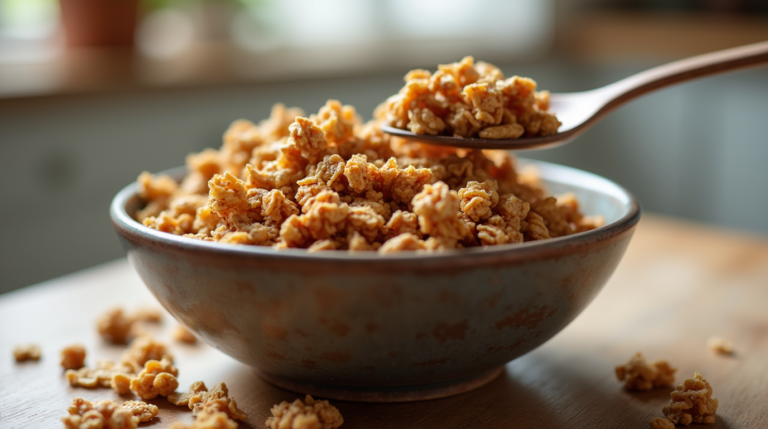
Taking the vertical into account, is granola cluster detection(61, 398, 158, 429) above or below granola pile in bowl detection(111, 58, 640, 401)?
below

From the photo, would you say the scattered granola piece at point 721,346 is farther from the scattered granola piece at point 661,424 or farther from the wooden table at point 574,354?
the scattered granola piece at point 661,424

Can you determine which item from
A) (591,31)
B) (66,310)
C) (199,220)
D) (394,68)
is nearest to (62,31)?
(394,68)

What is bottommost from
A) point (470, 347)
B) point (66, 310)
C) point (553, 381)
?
point (66, 310)

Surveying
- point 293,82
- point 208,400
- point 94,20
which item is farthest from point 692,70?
point 94,20

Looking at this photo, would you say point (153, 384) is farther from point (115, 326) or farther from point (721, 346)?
point (721, 346)

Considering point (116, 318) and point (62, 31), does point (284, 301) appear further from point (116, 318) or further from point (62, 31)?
point (62, 31)

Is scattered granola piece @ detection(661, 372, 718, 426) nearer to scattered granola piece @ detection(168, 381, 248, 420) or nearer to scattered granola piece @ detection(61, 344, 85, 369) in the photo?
scattered granola piece @ detection(168, 381, 248, 420)

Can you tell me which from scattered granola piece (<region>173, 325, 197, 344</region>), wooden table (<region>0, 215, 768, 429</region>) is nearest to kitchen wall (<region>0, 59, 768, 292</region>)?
wooden table (<region>0, 215, 768, 429</region>)
